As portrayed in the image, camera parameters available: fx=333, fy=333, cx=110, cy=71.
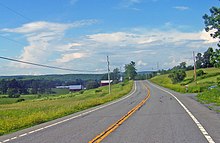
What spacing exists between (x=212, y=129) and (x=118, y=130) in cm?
331

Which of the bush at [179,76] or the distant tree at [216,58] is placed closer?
the distant tree at [216,58]

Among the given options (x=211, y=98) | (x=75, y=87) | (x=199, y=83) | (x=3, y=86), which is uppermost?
(x=3, y=86)

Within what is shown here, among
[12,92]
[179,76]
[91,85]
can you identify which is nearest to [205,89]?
[179,76]

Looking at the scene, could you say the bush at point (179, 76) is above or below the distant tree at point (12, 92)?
above

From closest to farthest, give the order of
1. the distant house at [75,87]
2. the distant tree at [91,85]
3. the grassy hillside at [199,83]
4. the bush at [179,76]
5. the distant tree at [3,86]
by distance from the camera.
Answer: the grassy hillside at [199,83] → the distant tree at [3,86] → the bush at [179,76] → the distant house at [75,87] → the distant tree at [91,85]

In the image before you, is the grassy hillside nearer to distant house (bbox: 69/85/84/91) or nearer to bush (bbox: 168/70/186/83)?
bush (bbox: 168/70/186/83)

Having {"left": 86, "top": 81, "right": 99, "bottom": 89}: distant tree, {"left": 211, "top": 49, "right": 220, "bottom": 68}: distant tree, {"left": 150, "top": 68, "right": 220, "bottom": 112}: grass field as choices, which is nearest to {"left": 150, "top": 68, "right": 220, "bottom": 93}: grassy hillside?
{"left": 150, "top": 68, "right": 220, "bottom": 112}: grass field

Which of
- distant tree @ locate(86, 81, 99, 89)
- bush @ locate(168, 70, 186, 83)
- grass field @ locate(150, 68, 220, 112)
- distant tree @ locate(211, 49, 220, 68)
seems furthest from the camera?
distant tree @ locate(86, 81, 99, 89)

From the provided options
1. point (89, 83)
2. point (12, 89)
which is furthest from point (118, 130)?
point (89, 83)

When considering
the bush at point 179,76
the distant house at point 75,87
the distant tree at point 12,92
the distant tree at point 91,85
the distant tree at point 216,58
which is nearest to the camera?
the distant tree at point 216,58

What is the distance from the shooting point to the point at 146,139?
9703 millimetres

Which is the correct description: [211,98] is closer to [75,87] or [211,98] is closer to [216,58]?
[216,58]

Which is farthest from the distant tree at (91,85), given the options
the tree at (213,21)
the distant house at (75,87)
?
the tree at (213,21)

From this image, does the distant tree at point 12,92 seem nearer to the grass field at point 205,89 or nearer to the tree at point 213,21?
the grass field at point 205,89
